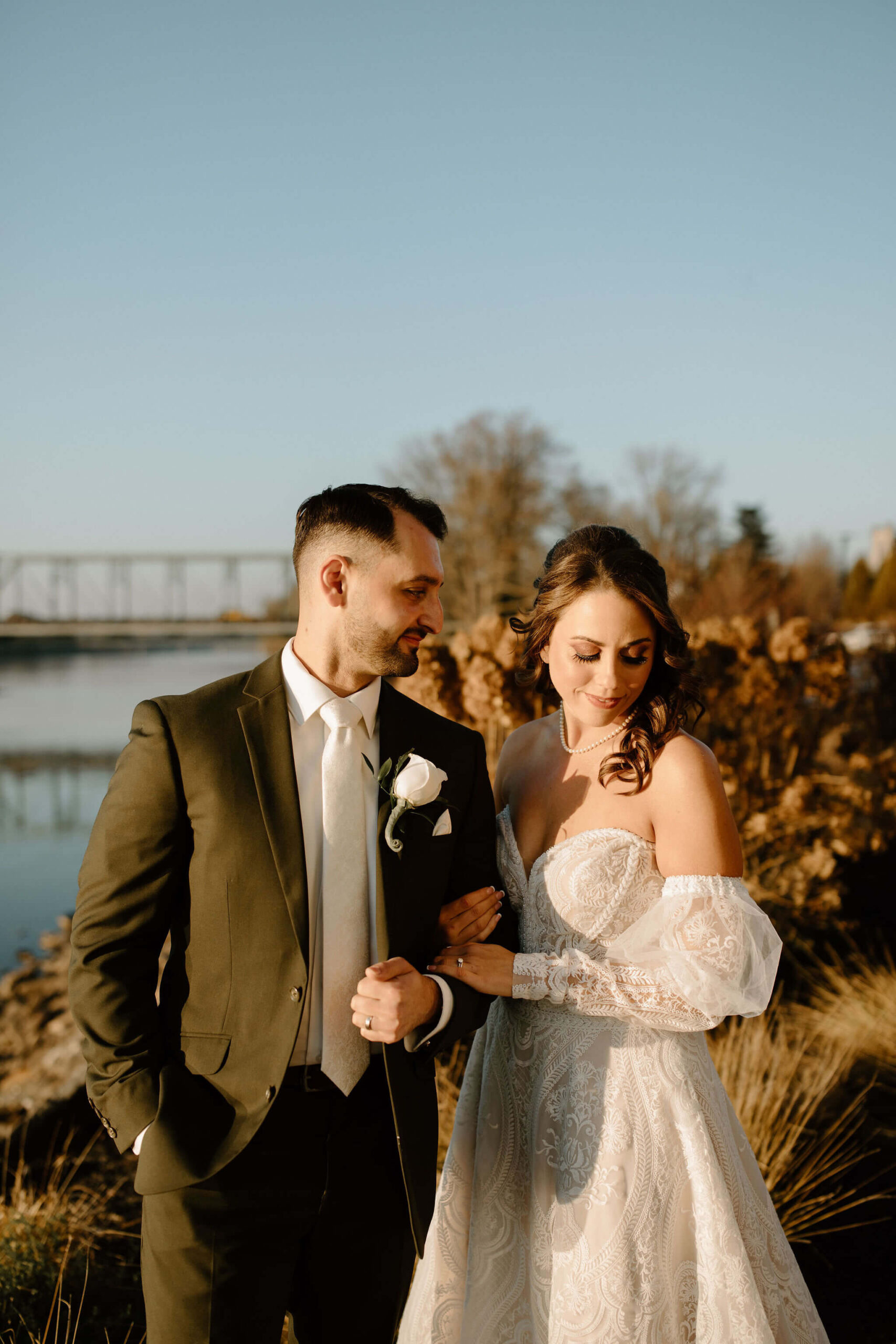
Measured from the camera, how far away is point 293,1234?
2.05 m

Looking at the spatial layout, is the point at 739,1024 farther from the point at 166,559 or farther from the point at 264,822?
the point at 166,559

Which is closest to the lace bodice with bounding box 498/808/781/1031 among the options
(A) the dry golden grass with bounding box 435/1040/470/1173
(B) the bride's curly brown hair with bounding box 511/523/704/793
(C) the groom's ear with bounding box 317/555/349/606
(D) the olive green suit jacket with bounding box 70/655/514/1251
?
(B) the bride's curly brown hair with bounding box 511/523/704/793

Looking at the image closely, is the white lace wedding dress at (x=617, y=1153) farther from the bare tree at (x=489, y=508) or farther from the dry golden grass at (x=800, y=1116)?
the bare tree at (x=489, y=508)

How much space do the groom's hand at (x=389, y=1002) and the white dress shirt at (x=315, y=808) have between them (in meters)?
0.09

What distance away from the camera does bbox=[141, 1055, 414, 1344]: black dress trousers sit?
1.99 m

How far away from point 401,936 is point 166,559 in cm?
4583

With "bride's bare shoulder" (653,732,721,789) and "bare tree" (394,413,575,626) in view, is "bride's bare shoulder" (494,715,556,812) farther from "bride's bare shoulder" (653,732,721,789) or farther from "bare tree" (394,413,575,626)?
"bare tree" (394,413,575,626)

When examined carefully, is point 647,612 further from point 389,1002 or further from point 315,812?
point 389,1002

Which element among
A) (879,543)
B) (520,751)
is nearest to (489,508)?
(520,751)

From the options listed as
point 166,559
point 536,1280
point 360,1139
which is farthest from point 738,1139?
point 166,559

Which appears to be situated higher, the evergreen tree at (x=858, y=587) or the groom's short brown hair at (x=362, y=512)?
the evergreen tree at (x=858, y=587)

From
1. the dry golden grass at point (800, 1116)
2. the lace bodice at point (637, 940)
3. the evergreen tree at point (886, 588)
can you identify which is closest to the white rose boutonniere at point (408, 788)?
the lace bodice at point (637, 940)

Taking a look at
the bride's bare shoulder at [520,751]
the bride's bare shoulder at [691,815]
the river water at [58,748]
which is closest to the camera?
the bride's bare shoulder at [691,815]

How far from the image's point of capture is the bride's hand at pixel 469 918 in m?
2.31
